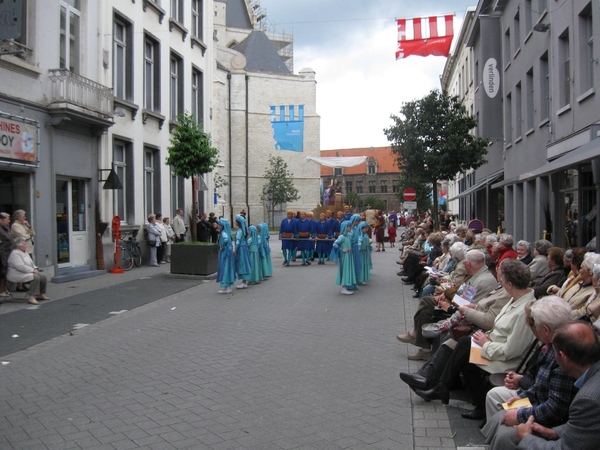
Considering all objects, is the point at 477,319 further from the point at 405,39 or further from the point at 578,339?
the point at 405,39

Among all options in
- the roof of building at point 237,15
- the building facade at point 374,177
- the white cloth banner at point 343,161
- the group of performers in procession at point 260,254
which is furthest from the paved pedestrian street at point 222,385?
the building facade at point 374,177

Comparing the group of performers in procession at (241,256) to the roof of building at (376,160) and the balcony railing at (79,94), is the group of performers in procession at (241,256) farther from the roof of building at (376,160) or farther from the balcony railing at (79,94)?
the roof of building at (376,160)

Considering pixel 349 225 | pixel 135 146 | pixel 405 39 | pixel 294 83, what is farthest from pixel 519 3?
pixel 294 83

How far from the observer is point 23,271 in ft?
36.3

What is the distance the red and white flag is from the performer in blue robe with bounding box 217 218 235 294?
1247 cm

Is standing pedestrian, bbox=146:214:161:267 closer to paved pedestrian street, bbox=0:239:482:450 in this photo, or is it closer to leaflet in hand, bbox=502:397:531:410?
paved pedestrian street, bbox=0:239:482:450

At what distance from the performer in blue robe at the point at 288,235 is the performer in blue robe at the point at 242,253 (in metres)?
6.37

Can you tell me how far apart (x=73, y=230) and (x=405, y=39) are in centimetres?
1385

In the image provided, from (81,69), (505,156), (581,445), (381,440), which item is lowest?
(381,440)

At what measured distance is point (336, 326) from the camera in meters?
9.23

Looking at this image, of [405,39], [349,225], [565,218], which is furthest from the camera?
[405,39]

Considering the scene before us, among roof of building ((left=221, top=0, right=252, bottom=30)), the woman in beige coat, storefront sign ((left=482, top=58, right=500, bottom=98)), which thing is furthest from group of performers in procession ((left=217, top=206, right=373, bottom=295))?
roof of building ((left=221, top=0, right=252, bottom=30))

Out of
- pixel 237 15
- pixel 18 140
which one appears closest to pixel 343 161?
pixel 18 140

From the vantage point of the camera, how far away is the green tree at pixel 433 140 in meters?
22.7
